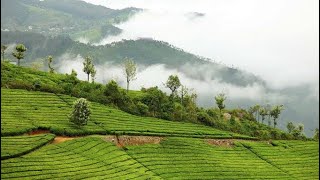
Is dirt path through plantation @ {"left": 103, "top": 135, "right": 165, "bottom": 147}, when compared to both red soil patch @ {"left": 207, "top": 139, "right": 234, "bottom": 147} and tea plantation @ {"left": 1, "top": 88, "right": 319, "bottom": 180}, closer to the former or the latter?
tea plantation @ {"left": 1, "top": 88, "right": 319, "bottom": 180}

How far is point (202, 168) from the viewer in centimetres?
6488

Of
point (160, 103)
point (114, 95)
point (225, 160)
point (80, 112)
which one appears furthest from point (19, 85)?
point (225, 160)

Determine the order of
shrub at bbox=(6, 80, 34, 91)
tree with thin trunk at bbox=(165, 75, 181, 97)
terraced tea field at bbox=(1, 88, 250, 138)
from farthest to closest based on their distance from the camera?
1. tree with thin trunk at bbox=(165, 75, 181, 97)
2. shrub at bbox=(6, 80, 34, 91)
3. terraced tea field at bbox=(1, 88, 250, 138)

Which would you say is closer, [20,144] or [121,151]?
[20,144]

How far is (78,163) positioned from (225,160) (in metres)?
29.9

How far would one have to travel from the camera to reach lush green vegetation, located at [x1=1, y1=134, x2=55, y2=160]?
1869 inches

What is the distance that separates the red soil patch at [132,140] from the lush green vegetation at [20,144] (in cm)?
1165

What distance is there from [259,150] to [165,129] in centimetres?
1924

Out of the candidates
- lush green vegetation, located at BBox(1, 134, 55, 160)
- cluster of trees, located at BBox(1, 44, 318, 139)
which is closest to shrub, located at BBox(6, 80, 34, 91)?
cluster of trees, located at BBox(1, 44, 318, 139)

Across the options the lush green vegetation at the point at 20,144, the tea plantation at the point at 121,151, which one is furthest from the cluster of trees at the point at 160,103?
the lush green vegetation at the point at 20,144

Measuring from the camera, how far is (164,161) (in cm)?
6328

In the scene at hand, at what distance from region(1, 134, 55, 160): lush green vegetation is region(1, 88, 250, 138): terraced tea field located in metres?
2.44

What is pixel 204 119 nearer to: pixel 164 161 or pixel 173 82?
pixel 173 82

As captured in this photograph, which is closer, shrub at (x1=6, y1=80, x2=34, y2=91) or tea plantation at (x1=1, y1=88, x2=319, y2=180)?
tea plantation at (x1=1, y1=88, x2=319, y2=180)
